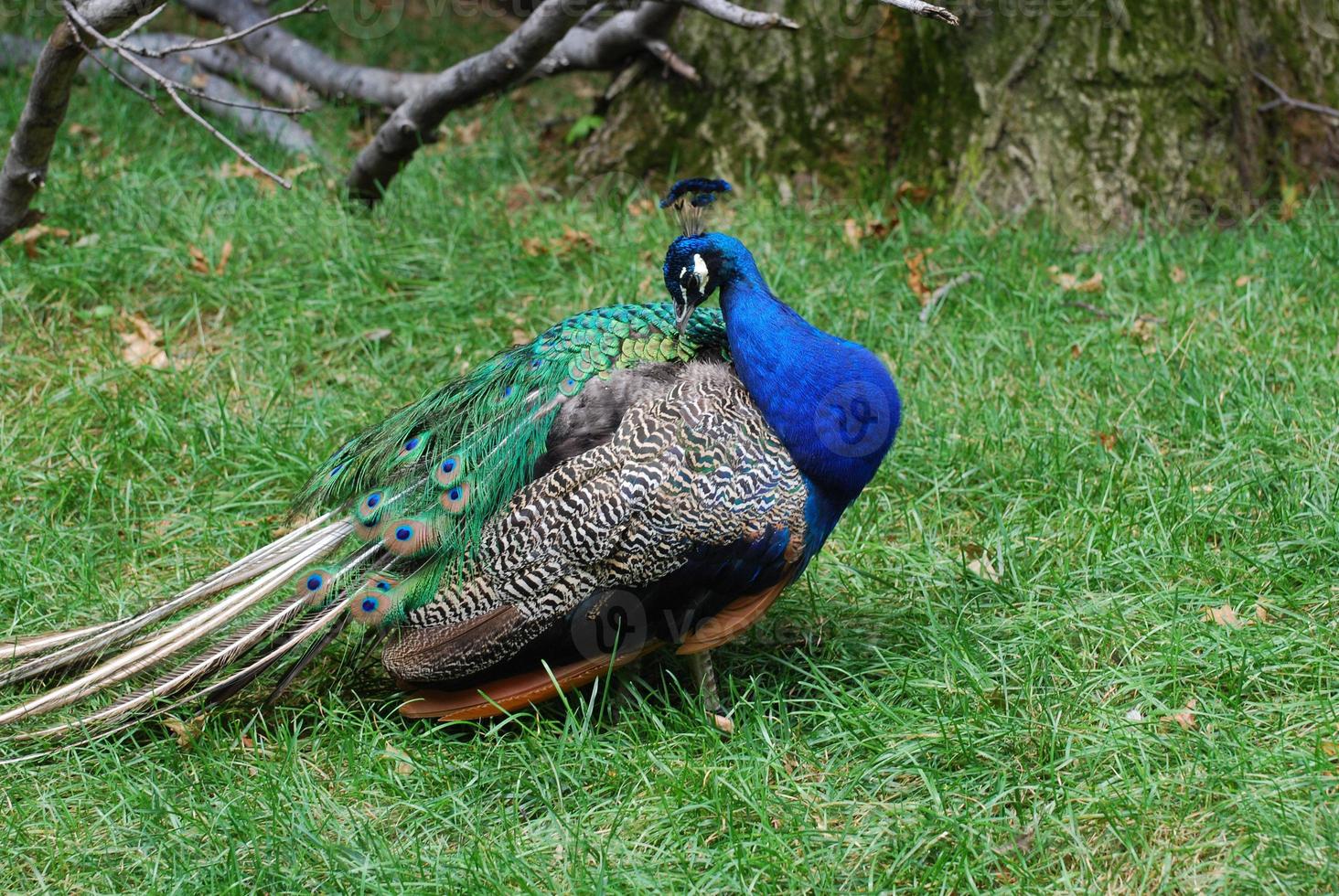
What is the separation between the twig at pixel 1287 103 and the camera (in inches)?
222

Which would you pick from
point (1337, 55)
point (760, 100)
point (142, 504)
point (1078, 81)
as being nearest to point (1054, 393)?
point (1078, 81)

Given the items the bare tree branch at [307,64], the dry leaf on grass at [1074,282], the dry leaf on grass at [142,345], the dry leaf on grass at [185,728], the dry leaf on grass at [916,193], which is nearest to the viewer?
the dry leaf on grass at [185,728]

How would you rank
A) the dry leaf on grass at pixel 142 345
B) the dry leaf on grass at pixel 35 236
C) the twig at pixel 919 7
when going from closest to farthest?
the twig at pixel 919 7, the dry leaf on grass at pixel 142 345, the dry leaf on grass at pixel 35 236

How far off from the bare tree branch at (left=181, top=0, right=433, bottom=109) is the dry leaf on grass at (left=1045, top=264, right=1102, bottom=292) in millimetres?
3209

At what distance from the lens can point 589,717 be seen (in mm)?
3346

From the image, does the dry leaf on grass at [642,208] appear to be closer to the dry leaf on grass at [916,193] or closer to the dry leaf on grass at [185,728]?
the dry leaf on grass at [916,193]

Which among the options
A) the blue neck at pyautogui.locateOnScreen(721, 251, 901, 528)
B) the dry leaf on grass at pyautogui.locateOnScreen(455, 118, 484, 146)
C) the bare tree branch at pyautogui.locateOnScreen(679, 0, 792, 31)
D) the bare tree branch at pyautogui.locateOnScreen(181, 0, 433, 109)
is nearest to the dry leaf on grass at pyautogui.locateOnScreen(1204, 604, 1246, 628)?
the blue neck at pyautogui.locateOnScreen(721, 251, 901, 528)

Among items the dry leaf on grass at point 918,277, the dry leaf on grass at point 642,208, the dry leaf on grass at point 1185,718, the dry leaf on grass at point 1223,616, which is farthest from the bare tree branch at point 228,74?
the dry leaf on grass at point 1185,718

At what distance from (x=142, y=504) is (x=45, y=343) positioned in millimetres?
1074

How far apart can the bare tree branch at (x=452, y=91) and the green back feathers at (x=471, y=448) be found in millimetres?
1824

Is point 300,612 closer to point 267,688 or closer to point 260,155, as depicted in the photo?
point 267,688

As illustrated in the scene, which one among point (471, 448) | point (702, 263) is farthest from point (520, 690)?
point (702, 263)

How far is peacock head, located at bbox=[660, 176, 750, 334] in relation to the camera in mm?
3400
